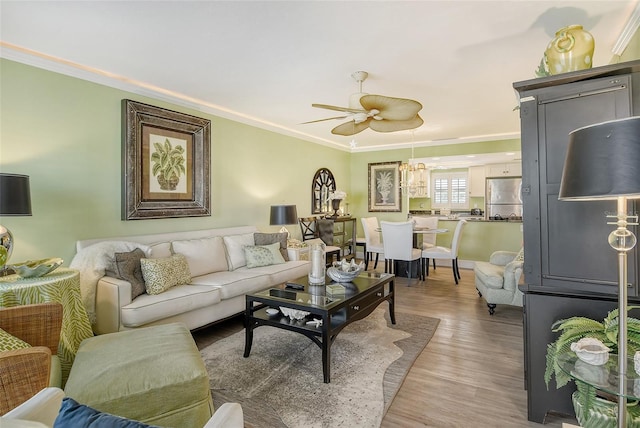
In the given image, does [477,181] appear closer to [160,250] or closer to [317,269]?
[317,269]

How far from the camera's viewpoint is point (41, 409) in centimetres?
101

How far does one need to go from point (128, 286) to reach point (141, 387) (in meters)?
1.39

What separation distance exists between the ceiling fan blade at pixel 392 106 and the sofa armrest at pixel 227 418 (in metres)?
2.42

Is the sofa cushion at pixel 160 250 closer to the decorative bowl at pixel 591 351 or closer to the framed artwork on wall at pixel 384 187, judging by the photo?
the decorative bowl at pixel 591 351

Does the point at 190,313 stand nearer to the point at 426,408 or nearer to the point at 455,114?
the point at 426,408

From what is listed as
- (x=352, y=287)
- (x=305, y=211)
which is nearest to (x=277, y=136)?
(x=305, y=211)

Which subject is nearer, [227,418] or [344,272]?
[227,418]

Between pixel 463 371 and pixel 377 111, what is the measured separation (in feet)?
7.54

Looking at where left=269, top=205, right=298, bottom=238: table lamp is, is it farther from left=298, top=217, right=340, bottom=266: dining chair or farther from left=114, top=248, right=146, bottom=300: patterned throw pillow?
left=114, top=248, right=146, bottom=300: patterned throw pillow

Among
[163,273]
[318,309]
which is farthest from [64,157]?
[318,309]

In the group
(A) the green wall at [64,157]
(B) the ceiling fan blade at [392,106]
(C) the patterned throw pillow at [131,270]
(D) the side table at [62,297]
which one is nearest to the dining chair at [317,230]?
(A) the green wall at [64,157]

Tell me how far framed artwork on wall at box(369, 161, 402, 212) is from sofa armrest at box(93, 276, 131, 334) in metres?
5.65

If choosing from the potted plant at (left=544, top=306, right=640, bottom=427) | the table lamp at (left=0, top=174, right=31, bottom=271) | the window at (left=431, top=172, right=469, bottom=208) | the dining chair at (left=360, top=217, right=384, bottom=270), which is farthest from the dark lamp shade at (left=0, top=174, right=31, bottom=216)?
the window at (left=431, top=172, right=469, bottom=208)

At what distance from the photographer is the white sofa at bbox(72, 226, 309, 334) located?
2.67 m
